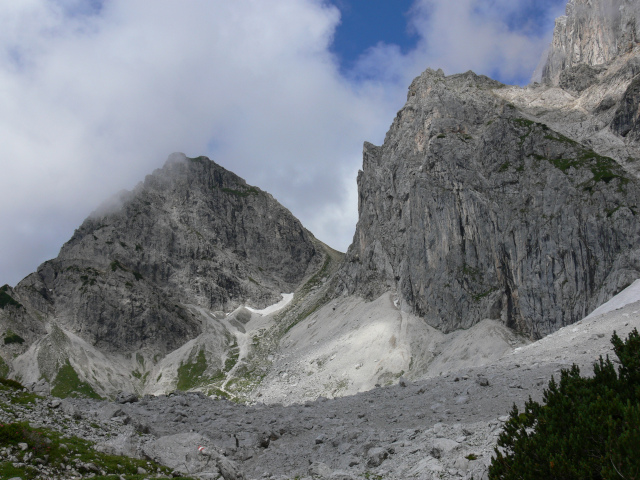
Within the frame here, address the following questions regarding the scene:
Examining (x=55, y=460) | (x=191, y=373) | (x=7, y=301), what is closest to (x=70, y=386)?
(x=191, y=373)

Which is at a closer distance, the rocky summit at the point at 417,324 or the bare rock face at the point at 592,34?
the rocky summit at the point at 417,324

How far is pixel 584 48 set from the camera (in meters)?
170

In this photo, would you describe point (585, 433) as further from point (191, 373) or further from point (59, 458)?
point (191, 373)

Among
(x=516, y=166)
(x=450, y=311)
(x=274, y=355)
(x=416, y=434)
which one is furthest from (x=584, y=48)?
(x=416, y=434)

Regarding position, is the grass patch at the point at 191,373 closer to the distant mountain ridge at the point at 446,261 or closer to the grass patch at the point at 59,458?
the distant mountain ridge at the point at 446,261

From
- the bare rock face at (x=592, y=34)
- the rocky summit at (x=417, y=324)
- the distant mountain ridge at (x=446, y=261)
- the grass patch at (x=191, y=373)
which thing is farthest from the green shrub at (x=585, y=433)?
the grass patch at (x=191, y=373)

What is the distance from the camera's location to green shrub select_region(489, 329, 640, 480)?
13320mm

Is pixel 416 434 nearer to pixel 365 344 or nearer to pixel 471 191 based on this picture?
pixel 365 344

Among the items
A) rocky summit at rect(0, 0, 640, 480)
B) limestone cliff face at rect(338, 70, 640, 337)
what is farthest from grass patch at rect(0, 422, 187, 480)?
limestone cliff face at rect(338, 70, 640, 337)

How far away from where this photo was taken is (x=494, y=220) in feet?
374

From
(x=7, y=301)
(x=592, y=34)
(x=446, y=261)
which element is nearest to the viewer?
(x=446, y=261)

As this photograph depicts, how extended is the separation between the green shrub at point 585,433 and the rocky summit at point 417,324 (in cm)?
469

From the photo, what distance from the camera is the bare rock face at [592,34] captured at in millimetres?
144625

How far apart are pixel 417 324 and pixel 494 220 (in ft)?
99.9
